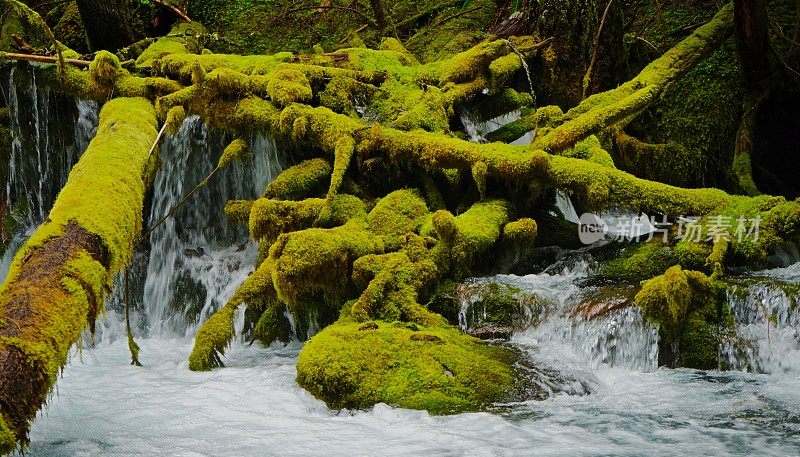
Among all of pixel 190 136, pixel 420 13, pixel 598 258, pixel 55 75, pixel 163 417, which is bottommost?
pixel 163 417

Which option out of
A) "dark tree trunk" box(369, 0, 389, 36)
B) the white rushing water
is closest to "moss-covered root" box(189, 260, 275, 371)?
the white rushing water

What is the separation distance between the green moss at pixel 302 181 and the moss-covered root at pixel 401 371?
87.0 inches

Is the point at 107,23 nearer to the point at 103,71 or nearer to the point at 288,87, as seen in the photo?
the point at 103,71

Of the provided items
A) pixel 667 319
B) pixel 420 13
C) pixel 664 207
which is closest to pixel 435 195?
pixel 664 207

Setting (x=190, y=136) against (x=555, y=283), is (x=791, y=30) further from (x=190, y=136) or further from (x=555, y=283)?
(x=190, y=136)

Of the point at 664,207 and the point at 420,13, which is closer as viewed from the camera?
the point at 664,207

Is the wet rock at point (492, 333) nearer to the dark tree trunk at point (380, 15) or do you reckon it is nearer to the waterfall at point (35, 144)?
the waterfall at point (35, 144)

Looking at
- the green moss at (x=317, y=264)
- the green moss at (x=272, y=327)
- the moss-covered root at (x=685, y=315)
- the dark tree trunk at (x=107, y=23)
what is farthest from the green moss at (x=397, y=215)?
the dark tree trunk at (x=107, y=23)

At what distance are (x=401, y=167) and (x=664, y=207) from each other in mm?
2399

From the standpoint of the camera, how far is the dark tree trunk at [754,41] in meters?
7.42

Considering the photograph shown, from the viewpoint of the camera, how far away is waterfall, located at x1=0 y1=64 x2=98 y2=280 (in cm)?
820

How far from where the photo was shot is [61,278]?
151 inches

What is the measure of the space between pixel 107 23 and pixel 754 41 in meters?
7.59

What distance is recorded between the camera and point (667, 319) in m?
5.12
